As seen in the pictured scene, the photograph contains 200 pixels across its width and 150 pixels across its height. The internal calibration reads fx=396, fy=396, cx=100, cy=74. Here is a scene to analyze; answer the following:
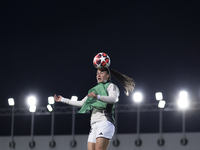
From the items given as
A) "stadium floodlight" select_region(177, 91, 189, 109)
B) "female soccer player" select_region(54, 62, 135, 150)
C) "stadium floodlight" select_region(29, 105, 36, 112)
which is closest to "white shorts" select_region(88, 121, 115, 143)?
"female soccer player" select_region(54, 62, 135, 150)

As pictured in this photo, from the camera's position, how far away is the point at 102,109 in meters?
4.59

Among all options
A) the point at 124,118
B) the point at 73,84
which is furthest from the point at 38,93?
the point at 124,118

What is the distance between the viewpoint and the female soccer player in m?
4.43

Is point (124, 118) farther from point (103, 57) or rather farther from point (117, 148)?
point (103, 57)

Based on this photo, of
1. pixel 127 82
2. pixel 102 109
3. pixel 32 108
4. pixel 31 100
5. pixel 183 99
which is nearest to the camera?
pixel 102 109

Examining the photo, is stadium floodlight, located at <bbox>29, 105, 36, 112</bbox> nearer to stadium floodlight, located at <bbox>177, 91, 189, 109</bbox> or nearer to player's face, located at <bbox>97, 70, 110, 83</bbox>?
stadium floodlight, located at <bbox>177, 91, 189, 109</bbox>

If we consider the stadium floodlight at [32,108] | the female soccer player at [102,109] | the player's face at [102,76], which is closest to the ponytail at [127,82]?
the female soccer player at [102,109]

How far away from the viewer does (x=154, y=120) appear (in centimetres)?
2095

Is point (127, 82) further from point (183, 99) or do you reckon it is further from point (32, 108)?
point (32, 108)

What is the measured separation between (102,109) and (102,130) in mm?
258

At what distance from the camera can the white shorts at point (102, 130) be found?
4.46 m

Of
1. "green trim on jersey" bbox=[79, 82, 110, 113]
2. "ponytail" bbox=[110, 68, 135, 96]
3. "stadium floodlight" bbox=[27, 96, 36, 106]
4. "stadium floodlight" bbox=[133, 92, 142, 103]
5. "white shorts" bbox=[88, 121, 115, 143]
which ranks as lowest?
"white shorts" bbox=[88, 121, 115, 143]

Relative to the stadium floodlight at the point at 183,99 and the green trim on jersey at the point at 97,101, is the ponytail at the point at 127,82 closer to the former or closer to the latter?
the green trim on jersey at the point at 97,101

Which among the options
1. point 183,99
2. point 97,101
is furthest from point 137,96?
point 97,101
